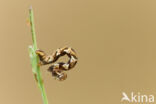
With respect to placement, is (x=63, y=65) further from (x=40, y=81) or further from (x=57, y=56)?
(x=40, y=81)

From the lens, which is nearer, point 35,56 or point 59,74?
point 35,56

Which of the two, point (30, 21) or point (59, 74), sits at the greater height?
point (30, 21)

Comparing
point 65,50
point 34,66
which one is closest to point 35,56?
point 34,66

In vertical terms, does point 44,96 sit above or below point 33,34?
below

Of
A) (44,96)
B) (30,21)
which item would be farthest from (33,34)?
(44,96)

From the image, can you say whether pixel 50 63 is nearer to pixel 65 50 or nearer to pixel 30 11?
pixel 65 50

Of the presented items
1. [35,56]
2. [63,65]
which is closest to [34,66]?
[35,56]

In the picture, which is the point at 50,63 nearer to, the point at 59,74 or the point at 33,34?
the point at 59,74
